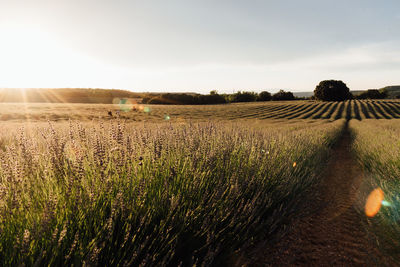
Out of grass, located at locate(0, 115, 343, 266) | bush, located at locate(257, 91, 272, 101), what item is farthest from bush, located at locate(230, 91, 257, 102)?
grass, located at locate(0, 115, 343, 266)

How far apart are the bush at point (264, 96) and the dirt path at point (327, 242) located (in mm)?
81782

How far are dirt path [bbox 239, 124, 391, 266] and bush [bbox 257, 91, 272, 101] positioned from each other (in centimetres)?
8178

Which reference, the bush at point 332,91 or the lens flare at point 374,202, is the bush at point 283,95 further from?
the lens flare at point 374,202

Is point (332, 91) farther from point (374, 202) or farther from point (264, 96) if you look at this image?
point (374, 202)

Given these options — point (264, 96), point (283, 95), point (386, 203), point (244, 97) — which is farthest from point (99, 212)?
point (264, 96)

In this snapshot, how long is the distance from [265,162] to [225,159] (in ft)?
2.54

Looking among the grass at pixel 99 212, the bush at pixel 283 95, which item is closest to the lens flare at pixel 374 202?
the grass at pixel 99 212

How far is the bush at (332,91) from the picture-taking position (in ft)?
237

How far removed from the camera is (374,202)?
4.02 m

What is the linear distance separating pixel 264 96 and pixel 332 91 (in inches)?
853

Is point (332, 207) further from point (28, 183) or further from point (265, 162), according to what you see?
point (28, 183)

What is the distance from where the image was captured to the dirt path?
2.67 metres

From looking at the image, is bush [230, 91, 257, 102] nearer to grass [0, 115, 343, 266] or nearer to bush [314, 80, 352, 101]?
bush [314, 80, 352, 101]

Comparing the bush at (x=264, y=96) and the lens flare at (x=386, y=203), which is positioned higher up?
the bush at (x=264, y=96)
